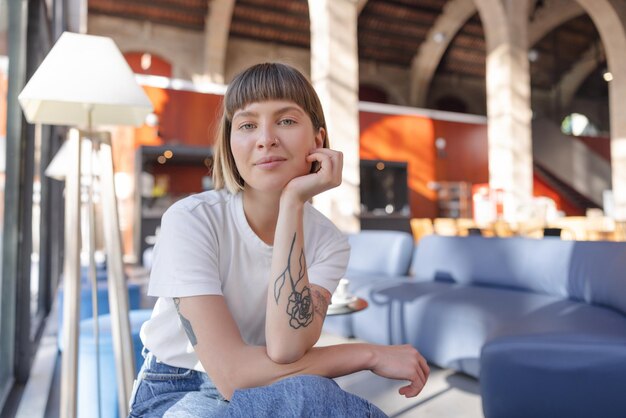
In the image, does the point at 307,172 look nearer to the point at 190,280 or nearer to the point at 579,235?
the point at 190,280

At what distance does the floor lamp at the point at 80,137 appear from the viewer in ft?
5.52

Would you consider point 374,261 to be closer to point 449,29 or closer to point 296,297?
point 296,297

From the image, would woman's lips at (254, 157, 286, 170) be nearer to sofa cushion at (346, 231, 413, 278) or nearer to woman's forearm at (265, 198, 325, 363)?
woman's forearm at (265, 198, 325, 363)

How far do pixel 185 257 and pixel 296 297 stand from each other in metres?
0.28

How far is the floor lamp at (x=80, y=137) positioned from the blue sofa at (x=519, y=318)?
1.48 meters

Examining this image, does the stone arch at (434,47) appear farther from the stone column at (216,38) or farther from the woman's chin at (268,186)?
the woman's chin at (268,186)

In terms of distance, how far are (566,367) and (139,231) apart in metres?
9.21

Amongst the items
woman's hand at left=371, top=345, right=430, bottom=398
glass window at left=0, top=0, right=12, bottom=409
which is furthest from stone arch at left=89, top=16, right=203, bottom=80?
woman's hand at left=371, top=345, right=430, bottom=398

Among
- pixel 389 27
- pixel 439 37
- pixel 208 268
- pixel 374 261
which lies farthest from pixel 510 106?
pixel 208 268

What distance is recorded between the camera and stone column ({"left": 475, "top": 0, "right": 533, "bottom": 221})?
456 inches

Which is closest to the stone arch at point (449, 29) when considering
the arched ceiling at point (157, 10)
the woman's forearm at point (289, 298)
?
the arched ceiling at point (157, 10)

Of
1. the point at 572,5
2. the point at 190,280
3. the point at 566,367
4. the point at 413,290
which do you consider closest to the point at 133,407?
the point at 190,280

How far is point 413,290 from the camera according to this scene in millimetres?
3807

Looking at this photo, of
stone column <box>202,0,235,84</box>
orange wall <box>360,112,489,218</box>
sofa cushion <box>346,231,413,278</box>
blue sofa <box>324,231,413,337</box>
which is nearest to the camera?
blue sofa <box>324,231,413,337</box>
